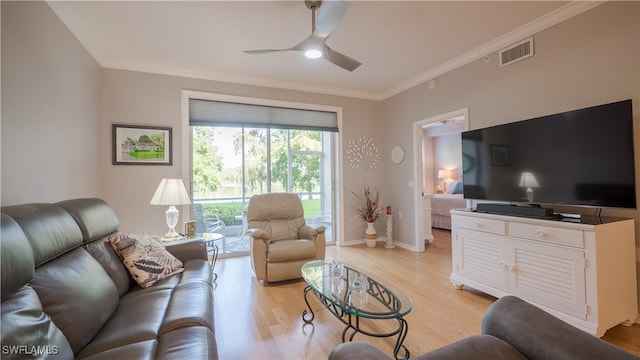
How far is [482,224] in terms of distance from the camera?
260 cm

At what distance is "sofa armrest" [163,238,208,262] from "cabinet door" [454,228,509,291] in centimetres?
253

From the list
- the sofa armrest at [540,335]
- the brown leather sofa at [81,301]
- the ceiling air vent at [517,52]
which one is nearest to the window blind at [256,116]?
the brown leather sofa at [81,301]

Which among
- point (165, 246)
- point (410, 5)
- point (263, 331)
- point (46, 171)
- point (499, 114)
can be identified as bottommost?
point (263, 331)

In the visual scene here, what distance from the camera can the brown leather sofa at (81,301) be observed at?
94cm

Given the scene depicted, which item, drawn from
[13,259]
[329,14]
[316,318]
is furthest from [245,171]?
[13,259]

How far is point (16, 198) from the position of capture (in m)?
1.78

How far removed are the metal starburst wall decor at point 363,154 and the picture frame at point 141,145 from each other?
2756 millimetres

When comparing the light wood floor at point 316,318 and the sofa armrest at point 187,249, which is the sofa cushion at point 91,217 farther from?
the light wood floor at point 316,318

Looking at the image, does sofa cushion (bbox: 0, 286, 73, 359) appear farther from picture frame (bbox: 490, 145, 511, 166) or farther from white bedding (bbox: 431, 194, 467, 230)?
white bedding (bbox: 431, 194, 467, 230)

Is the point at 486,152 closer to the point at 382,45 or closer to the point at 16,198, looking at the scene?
the point at 382,45

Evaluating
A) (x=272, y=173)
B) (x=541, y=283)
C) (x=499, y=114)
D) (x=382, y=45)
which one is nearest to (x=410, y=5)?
(x=382, y=45)

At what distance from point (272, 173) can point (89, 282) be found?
3068 millimetres

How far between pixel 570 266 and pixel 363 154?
3242 millimetres

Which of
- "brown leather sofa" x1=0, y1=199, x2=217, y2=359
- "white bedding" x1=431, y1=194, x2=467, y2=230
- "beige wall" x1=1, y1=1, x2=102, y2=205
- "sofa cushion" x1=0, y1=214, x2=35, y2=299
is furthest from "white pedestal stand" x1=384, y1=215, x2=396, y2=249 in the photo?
"sofa cushion" x1=0, y1=214, x2=35, y2=299
